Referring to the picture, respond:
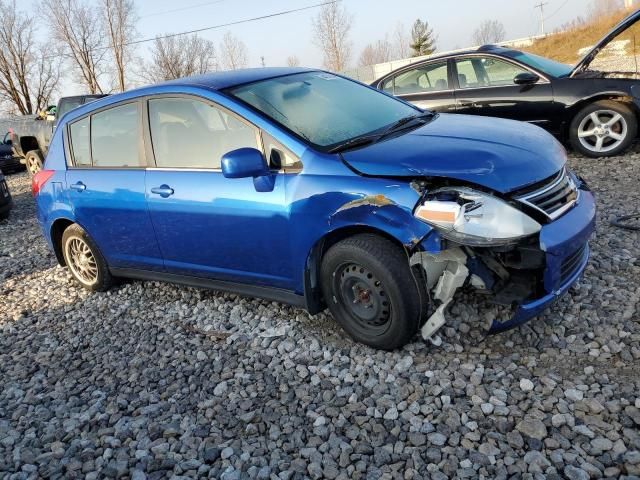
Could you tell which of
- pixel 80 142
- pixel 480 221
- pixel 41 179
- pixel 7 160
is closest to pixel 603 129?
pixel 480 221

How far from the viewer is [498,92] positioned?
23.7 ft

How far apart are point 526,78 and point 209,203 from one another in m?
5.05

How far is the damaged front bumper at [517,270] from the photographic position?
2768 mm

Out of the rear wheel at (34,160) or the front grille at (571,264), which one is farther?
the rear wheel at (34,160)

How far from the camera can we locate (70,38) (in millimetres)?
34688

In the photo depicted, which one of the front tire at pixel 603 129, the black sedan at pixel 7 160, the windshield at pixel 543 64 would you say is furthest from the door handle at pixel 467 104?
the black sedan at pixel 7 160

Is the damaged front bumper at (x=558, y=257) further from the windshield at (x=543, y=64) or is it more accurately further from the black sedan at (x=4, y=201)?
the black sedan at (x=4, y=201)

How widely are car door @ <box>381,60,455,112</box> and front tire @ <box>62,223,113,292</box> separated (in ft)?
16.2

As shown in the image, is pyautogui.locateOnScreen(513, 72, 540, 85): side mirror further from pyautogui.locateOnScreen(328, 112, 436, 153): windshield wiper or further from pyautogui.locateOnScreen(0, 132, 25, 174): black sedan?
pyautogui.locateOnScreen(0, 132, 25, 174): black sedan

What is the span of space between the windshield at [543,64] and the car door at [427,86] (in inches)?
36.7

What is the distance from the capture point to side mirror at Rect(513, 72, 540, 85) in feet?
22.4

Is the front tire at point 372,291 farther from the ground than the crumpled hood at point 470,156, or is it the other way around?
the crumpled hood at point 470,156

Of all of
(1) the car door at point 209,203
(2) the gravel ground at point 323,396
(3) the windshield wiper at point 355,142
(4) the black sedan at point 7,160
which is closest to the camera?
(2) the gravel ground at point 323,396

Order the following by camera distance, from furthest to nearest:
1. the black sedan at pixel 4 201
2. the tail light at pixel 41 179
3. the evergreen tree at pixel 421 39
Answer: the evergreen tree at pixel 421 39
the black sedan at pixel 4 201
the tail light at pixel 41 179
